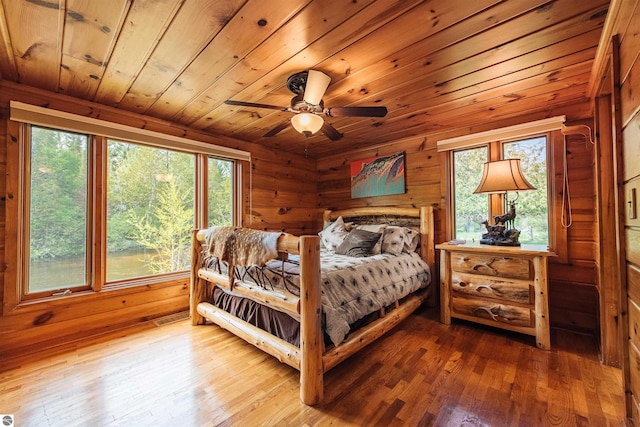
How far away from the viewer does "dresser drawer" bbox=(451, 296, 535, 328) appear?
2.14 meters

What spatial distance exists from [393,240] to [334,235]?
75 cm

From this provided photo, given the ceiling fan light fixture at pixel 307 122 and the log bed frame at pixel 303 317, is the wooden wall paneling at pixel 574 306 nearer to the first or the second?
the log bed frame at pixel 303 317

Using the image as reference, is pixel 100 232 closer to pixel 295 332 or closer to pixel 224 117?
pixel 224 117

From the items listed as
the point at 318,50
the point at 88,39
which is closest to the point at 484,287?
the point at 318,50

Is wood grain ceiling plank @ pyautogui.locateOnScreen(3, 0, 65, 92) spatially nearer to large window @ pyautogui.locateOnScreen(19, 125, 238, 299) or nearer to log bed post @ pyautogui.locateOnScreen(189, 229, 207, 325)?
large window @ pyautogui.locateOnScreen(19, 125, 238, 299)

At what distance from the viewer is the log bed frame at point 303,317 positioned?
1509 mm

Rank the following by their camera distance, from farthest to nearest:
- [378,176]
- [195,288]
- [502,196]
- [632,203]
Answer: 1. [378,176]
2. [502,196]
3. [195,288]
4. [632,203]

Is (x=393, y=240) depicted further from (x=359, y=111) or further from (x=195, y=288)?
(x=195, y=288)

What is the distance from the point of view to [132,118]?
2.58 meters

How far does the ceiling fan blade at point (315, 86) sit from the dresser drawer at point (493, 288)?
2.09 metres

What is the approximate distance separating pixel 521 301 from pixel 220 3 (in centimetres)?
299

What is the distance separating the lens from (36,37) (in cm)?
150

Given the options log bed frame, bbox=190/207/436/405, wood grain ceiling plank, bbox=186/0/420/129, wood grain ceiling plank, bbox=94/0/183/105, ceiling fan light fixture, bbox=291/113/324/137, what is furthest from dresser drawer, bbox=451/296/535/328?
wood grain ceiling plank, bbox=94/0/183/105

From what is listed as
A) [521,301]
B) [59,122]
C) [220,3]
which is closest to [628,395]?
[521,301]
